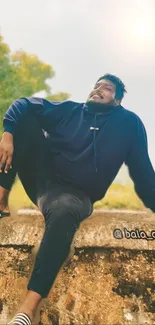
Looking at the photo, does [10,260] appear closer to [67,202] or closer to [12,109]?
[67,202]

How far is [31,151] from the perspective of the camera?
216 centimetres

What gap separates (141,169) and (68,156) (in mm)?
588

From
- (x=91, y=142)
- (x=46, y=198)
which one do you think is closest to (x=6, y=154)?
(x=46, y=198)

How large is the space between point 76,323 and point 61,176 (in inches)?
35.6

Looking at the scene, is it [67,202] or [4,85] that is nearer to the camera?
[67,202]

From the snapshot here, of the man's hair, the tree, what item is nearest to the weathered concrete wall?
the man's hair

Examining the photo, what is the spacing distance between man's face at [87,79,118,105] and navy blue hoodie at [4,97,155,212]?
112mm

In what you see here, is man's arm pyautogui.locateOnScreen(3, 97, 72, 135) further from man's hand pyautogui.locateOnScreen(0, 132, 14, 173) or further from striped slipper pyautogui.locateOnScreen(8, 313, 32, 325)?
striped slipper pyautogui.locateOnScreen(8, 313, 32, 325)

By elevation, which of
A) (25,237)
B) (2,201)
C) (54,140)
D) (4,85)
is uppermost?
(54,140)

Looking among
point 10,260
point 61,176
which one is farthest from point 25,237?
point 61,176

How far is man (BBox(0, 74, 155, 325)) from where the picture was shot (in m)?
1.74

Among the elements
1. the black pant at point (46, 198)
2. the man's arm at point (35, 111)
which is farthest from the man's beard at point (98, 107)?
the black pant at point (46, 198)

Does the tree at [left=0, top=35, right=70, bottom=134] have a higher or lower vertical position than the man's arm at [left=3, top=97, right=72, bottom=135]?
lower

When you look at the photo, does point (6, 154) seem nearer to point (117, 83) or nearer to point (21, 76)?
point (117, 83)
